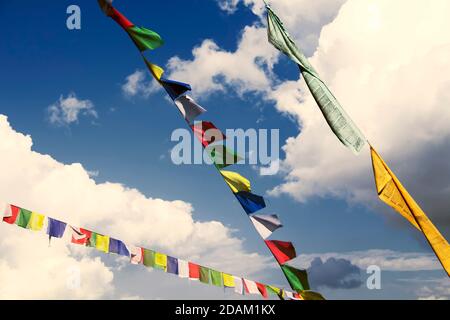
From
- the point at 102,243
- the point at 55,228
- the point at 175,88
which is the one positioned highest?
the point at 175,88

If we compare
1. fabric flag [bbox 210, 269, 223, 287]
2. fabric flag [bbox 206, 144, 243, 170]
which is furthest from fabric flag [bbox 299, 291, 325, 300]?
fabric flag [bbox 210, 269, 223, 287]

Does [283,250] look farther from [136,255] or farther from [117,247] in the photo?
[117,247]

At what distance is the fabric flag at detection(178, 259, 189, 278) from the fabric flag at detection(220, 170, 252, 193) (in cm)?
527

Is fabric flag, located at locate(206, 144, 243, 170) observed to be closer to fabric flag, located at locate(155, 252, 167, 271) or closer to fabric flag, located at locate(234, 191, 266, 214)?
fabric flag, located at locate(234, 191, 266, 214)

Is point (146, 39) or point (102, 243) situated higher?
point (146, 39)

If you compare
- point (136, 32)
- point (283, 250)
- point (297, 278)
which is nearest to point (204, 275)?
point (283, 250)

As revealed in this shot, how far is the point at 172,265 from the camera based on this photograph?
12016 mm

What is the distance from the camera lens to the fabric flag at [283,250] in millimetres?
6832

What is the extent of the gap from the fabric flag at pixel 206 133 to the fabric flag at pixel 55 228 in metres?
7.21

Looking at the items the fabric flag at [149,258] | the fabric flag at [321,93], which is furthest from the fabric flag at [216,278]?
the fabric flag at [321,93]

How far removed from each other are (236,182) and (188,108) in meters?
1.63
